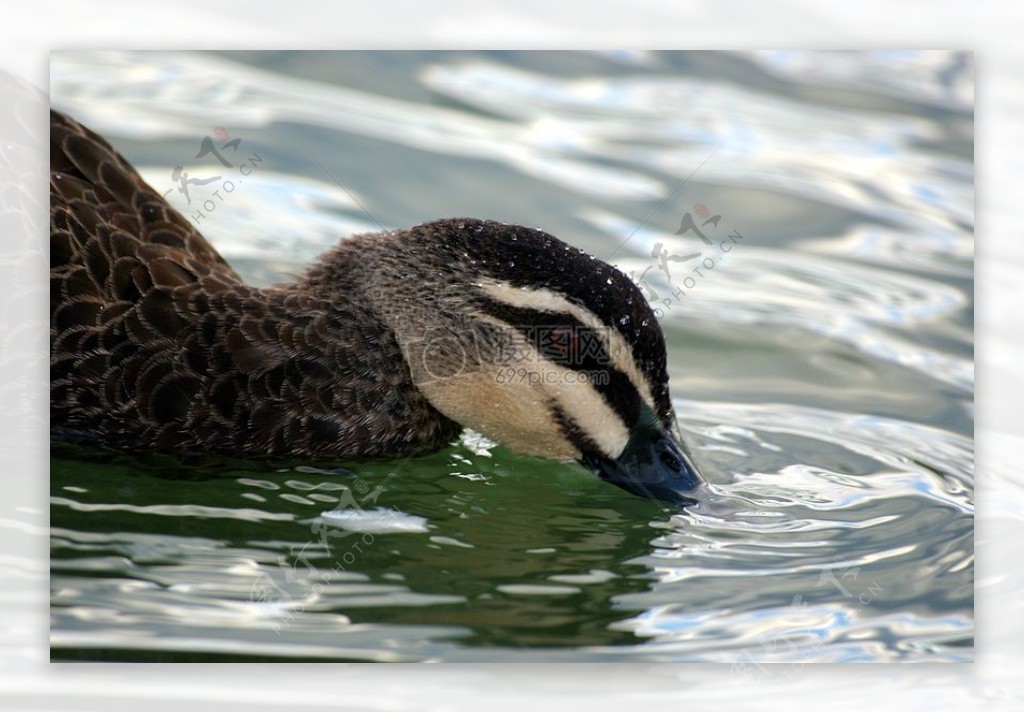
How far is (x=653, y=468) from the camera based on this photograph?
6.02 meters

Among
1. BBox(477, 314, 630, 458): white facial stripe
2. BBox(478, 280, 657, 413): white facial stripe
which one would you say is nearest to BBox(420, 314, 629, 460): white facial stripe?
BBox(477, 314, 630, 458): white facial stripe

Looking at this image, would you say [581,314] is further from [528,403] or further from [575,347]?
[528,403]

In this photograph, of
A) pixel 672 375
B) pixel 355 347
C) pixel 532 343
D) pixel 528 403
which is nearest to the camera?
pixel 532 343

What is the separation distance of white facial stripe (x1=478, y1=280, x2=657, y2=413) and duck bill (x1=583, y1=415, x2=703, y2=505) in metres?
0.13

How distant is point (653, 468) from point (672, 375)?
135 cm

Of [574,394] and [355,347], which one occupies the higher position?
[355,347]

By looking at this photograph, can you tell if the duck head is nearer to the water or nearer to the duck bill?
the duck bill

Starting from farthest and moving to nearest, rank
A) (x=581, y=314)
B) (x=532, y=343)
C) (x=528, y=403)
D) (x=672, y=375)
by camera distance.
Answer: (x=672, y=375), (x=528, y=403), (x=532, y=343), (x=581, y=314)

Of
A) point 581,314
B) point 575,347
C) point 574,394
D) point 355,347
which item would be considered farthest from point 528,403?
point 355,347

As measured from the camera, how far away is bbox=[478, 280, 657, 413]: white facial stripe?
18.8 ft

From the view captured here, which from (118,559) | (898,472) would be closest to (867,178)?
(898,472)

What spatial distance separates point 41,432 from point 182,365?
55 centimetres

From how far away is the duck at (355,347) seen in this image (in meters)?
5.83

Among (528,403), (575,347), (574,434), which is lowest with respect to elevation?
(574,434)
